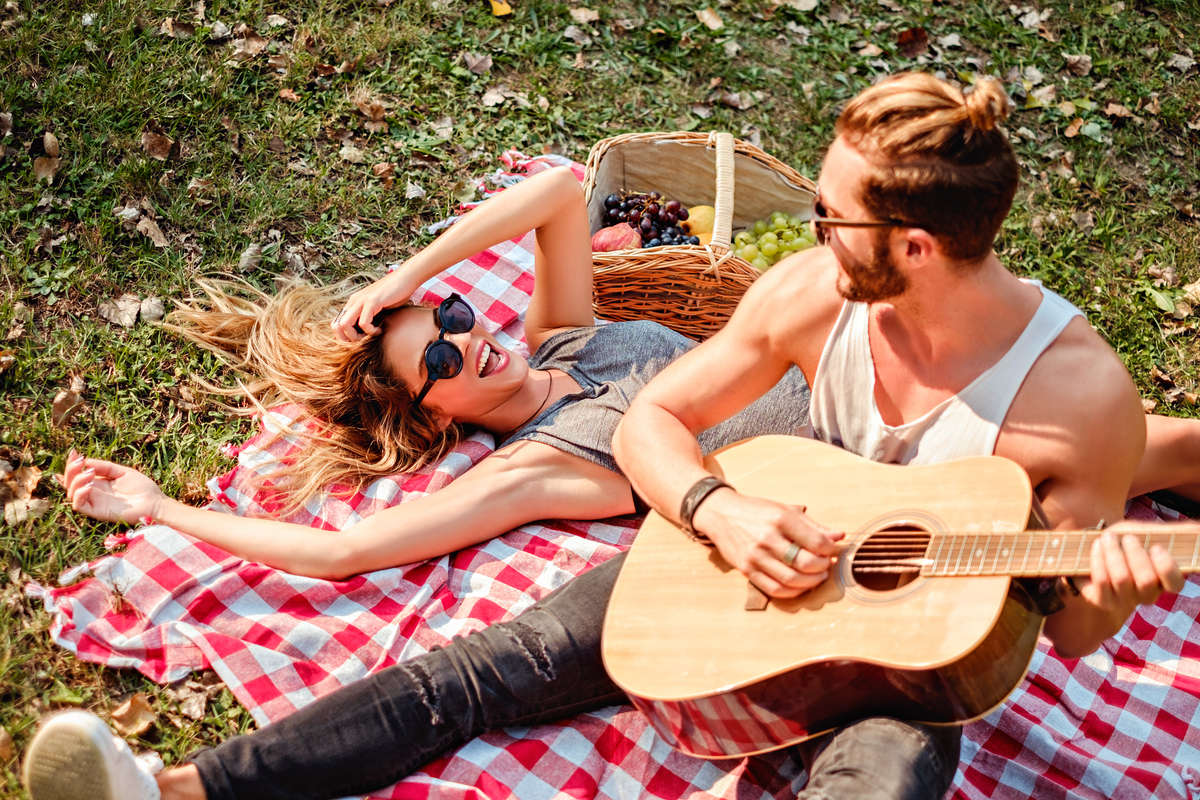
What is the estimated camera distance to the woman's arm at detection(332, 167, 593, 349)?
391 centimetres

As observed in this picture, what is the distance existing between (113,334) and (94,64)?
5.78ft

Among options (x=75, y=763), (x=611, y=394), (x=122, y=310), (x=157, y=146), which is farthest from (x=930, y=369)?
(x=157, y=146)

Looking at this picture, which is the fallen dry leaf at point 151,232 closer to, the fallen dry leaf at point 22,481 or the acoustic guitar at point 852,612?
the fallen dry leaf at point 22,481

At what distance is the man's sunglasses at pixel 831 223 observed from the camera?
2.56 meters

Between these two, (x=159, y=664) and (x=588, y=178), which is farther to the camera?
(x=588, y=178)

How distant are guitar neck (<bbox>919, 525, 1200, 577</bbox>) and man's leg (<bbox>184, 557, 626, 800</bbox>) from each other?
1230mm

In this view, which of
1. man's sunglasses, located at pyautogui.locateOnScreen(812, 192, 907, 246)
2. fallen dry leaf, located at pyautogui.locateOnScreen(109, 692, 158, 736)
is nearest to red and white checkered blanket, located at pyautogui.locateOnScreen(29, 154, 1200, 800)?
fallen dry leaf, located at pyautogui.locateOnScreen(109, 692, 158, 736)

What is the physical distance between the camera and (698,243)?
4508mm

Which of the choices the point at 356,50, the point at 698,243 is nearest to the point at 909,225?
the point at 698,243

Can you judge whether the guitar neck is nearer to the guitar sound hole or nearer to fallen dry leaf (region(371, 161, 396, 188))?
the guitar sound hole

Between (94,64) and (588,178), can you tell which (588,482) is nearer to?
→ (588,178)

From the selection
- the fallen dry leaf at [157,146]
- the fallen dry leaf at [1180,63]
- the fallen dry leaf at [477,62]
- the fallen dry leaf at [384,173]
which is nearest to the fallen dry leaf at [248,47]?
the fallen dry leaf at [157,146]

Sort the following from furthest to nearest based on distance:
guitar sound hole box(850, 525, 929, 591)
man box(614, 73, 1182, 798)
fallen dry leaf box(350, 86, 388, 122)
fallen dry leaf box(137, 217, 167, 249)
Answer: fallen dry leaf box(350, 86, 388, 122) → fallen dry leaf box(137, 217, 167, 249) → guitar sound hole box(850, 525, 929, 591) → man box(614, 73, 1182, 798)

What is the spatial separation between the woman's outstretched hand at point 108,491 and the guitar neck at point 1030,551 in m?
2.87
